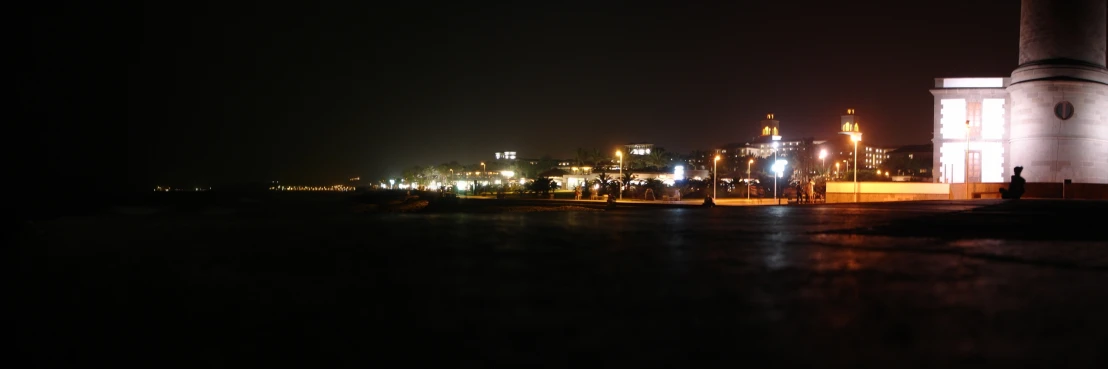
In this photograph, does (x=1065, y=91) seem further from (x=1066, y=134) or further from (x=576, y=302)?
(x=576, y=302)

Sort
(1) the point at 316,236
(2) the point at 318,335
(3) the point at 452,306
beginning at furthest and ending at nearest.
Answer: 1. (1) the point at 316,236
2. (3) the point at 452,306
3. (2) the point at 318,335

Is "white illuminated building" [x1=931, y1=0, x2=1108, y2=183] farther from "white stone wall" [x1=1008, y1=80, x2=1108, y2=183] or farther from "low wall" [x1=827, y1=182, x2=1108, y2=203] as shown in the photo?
"low wall" [x1=827, y1=182, x2=1108, y2=203]

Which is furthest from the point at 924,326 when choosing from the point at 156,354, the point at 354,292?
the point at 156,354

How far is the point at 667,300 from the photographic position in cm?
522

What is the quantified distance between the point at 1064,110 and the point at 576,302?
3305 centimetres

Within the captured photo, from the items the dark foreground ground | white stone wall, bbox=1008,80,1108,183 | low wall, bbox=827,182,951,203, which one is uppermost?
white stone wall, bbox=1008,80,1108,183

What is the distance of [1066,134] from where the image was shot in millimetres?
29266

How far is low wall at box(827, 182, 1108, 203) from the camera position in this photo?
76.9 ft

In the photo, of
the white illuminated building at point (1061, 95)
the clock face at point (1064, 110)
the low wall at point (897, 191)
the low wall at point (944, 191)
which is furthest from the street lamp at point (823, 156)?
the low wall at point (897, 191)

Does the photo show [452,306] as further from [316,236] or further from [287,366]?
[316,236]

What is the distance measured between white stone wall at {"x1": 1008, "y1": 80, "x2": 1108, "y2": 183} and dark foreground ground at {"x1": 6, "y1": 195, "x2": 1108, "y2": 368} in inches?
950

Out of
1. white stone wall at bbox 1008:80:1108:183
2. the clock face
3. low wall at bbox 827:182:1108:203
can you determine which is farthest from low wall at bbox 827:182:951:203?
the clock face

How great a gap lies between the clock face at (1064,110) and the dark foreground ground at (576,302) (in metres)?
24.6

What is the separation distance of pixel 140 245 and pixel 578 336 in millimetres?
8122
